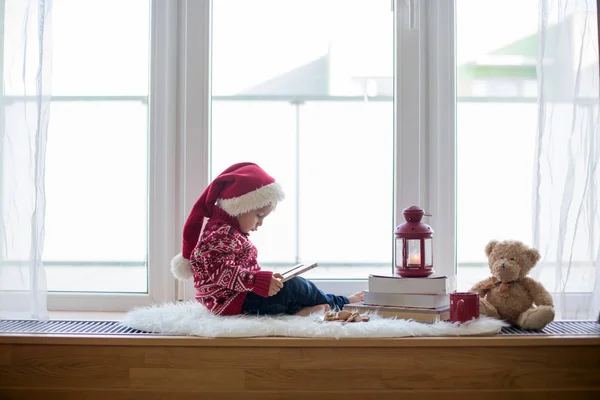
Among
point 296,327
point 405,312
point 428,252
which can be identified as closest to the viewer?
point 296,327

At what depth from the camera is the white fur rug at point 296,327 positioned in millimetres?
1587

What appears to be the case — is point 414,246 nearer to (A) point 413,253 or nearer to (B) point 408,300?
(A) point 413,253

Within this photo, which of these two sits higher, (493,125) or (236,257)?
(493,125)

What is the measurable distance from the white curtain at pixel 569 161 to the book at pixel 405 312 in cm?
35

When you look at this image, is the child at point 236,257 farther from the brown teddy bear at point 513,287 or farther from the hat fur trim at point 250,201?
the brown teddy bear at point 513,287

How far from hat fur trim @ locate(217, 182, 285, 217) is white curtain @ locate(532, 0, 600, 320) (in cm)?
78

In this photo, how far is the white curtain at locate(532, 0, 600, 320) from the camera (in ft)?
6.01

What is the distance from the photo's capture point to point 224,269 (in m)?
1.70

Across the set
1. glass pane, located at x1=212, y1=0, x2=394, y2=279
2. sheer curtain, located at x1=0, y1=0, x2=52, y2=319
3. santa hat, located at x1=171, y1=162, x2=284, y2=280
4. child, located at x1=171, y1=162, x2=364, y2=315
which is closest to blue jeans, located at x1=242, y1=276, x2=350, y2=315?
child, located at x1=171, y1=162, x2=364, y2=315

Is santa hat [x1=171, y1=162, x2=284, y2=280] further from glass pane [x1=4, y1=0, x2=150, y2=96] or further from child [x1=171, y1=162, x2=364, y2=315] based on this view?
glass pane [x1=4, y1=0, x2=150, y2=96]

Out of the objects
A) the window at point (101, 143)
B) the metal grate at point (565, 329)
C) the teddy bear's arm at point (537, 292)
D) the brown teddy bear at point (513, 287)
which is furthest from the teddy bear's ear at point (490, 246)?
the window at point (101, 143)

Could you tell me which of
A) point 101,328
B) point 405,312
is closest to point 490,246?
point 405,312

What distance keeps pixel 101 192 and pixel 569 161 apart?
149 cm

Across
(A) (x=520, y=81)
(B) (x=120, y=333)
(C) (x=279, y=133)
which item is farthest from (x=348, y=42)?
(B) (x=120, y=333)
